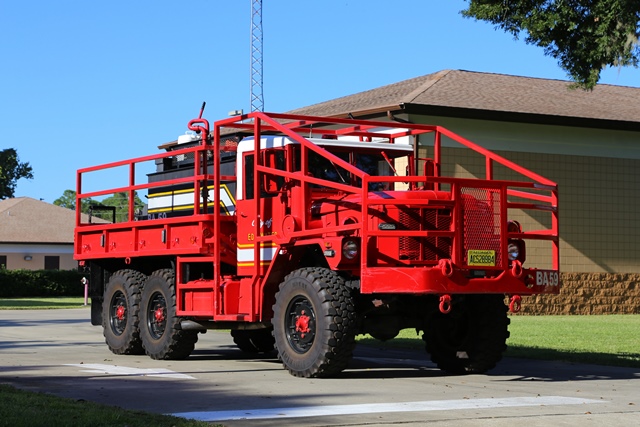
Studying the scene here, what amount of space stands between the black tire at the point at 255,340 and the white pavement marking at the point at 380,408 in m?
7.15

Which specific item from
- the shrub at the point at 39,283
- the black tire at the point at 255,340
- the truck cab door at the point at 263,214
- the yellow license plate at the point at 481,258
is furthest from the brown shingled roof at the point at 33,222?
the yellow license plate at the point at 481,258

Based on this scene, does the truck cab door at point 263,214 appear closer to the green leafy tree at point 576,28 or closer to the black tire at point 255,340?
the black tire at point 255,340

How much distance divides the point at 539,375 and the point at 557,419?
4.76 metres

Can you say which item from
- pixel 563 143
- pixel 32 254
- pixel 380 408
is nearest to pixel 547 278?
pixel 380 408

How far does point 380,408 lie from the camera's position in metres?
10.3

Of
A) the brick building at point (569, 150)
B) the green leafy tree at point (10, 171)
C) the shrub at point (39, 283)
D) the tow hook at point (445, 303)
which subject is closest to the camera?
the tow hook at point (445, 303)

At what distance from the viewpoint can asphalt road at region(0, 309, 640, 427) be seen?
9742 mm

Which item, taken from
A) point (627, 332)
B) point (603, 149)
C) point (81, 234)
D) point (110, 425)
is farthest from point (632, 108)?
point (110, 425)

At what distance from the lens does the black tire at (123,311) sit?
57.0ft

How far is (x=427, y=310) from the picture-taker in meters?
14.0

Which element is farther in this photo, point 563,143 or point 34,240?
point 34,240

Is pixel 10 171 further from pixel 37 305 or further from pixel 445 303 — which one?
pixel 445 303

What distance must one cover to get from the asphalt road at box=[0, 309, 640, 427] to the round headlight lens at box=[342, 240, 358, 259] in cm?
146

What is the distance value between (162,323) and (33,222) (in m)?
57.4
